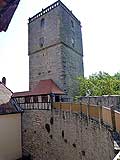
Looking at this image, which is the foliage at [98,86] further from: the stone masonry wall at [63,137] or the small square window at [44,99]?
the stone masonry wall at [63,137]

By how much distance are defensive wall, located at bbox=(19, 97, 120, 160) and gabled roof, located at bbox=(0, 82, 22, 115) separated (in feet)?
3.35

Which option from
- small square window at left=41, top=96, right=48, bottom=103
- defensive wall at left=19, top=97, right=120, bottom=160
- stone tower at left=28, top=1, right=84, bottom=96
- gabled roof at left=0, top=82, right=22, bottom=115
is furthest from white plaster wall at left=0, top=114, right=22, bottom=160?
stone tower at left=28, top=1, right=84, bottom=96

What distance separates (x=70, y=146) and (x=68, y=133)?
866 millimetres

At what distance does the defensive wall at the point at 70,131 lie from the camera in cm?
883

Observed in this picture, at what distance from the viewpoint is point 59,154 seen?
552 inches

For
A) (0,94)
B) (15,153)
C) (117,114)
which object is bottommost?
(15,153)

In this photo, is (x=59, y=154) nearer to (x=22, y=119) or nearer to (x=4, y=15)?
(x=22, y=119)

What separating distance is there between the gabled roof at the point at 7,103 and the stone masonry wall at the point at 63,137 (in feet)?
3.54

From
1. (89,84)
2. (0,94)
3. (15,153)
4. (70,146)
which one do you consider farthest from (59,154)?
(89,84)

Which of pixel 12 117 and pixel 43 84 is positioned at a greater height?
pixel 43 84

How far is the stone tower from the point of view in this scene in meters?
21.0

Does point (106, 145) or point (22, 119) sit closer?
point (106, 145)

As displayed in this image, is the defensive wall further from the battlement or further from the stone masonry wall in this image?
the battlement

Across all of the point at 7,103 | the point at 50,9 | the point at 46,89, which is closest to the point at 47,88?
the point at 46,89
